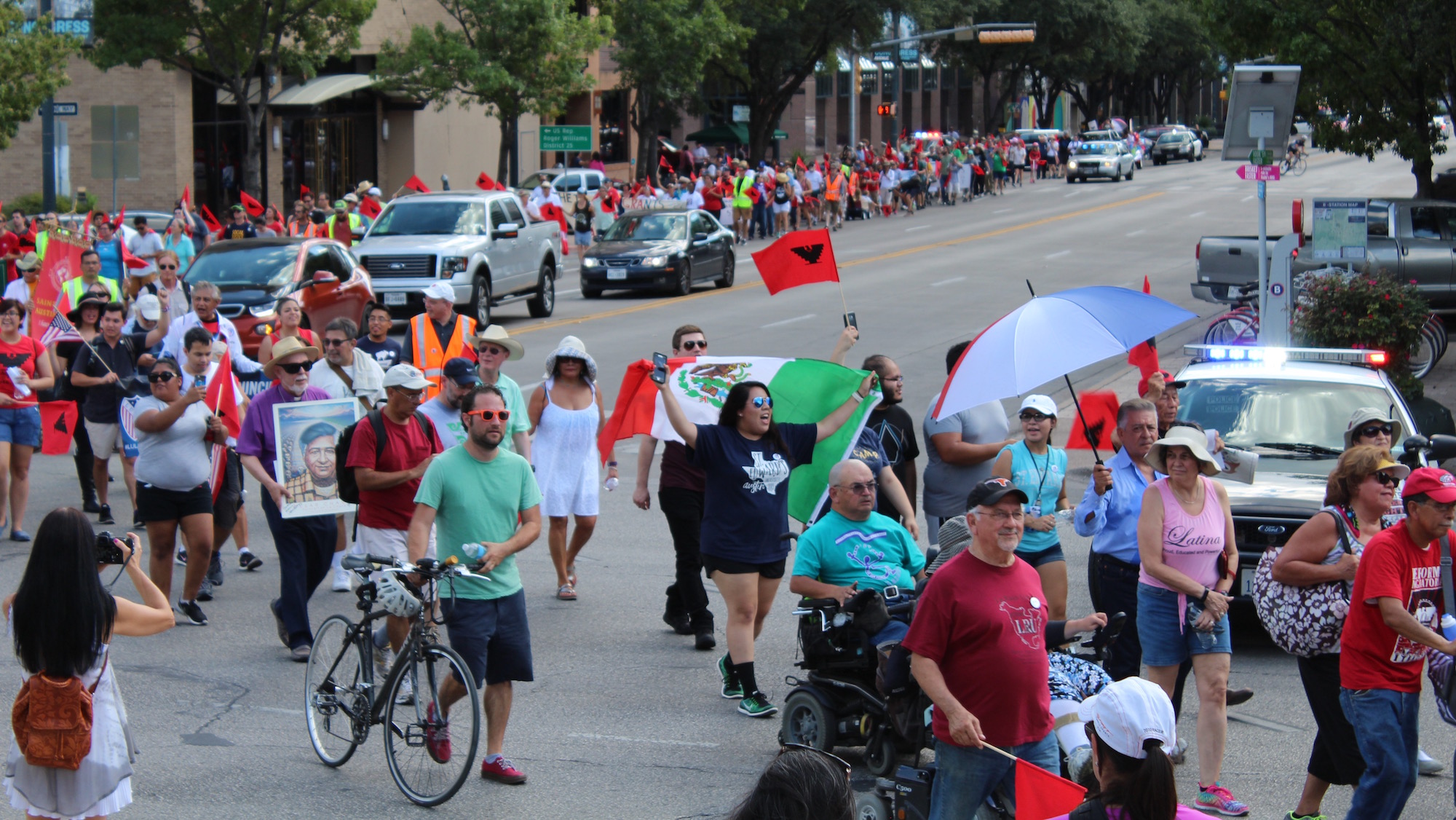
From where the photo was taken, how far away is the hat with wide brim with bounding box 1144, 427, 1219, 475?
6.73 metres

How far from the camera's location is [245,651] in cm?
909

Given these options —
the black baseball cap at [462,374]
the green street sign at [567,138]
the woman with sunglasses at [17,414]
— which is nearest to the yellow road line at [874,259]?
the green street sign at [567,138]

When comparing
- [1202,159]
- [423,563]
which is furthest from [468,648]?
[1202,159]

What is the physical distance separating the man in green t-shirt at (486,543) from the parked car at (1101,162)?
185 ft

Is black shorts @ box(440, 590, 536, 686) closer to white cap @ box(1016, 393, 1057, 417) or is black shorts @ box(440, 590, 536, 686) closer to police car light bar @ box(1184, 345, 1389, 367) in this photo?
white cap @ box(1016, 393, 1057, 417)

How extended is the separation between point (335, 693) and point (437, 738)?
2.68ft

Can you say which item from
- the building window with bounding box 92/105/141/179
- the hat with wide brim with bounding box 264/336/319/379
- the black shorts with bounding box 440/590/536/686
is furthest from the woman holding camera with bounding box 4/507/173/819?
the building window with bounding box 92/105/141/179

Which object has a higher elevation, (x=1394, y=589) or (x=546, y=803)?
(x=1394, y=589)

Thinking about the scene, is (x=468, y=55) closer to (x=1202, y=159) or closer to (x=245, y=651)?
(x=245, y=651)

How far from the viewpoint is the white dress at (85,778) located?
5109mm

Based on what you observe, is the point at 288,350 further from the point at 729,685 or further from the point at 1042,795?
the point at 1042,795

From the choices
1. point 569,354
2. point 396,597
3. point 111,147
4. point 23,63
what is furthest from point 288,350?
point 111,147

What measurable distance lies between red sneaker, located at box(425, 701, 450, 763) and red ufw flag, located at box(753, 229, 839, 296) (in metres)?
4.09

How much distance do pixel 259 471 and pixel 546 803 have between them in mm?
3152
